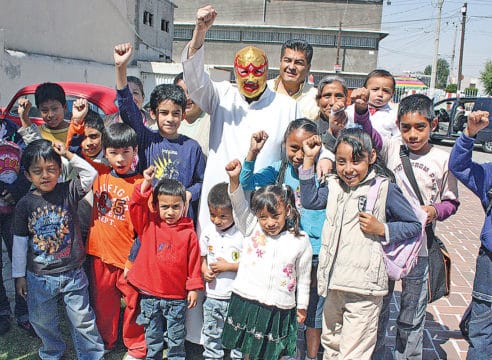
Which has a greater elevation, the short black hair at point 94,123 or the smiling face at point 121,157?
the short black hair at point 94,123

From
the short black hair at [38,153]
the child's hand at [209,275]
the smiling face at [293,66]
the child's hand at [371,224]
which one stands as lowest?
the child's hand at [209,275]

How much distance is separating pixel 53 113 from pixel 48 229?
A: 102cm

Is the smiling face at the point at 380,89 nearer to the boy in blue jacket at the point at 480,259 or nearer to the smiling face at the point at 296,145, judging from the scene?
the boy in blue jacket at the point at 480,259

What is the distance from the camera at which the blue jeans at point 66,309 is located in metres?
2.83

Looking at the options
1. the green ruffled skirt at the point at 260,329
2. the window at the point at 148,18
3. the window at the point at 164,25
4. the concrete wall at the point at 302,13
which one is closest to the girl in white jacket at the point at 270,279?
the green ruffled skirt at the point at 260,329

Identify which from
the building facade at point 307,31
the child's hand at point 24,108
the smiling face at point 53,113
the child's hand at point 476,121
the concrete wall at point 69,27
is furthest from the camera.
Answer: the building facade at point 307,31

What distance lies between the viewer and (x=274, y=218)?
2596 mm

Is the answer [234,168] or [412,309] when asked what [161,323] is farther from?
[412,309]

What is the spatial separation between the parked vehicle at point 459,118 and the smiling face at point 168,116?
13.2 meters

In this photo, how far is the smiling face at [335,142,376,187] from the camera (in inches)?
100.0

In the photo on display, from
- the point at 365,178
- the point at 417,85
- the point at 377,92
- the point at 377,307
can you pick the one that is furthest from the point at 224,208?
the point at 417,85

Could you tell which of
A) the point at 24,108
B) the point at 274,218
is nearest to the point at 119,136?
the point at 24,108

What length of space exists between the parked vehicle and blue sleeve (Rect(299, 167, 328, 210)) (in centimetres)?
1300

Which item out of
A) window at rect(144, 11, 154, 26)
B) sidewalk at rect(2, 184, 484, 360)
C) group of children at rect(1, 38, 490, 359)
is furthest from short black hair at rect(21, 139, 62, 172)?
window at rect(144, 11, 154, 26)
